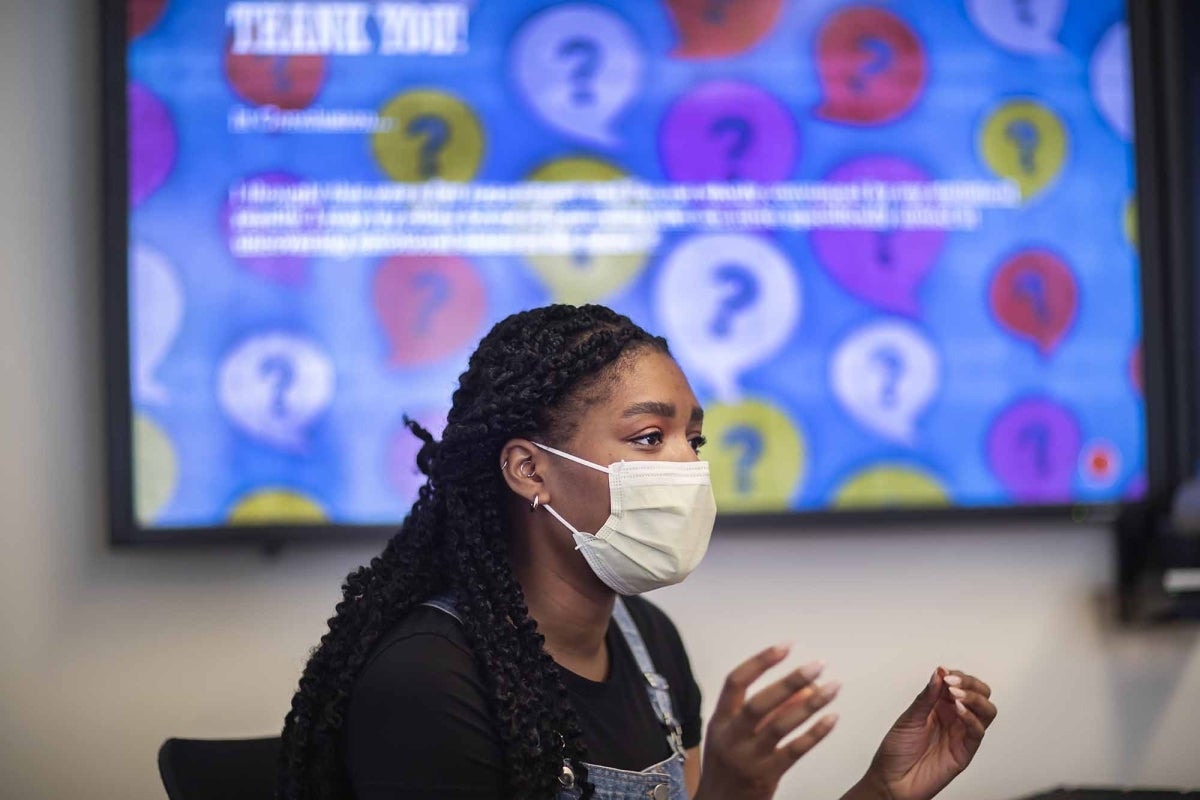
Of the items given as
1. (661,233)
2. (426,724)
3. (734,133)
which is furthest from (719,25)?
(426,724)

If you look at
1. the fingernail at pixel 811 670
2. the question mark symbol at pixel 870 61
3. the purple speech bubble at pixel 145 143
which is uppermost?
the question mark symbol at pixel 870 61

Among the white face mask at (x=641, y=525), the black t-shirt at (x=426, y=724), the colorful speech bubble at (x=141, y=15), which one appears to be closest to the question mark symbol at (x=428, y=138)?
the colorful speech bubble at (x=141, y=15)

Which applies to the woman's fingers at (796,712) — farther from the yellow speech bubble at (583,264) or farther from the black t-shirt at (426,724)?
the yellow speech bubble at (583,264)

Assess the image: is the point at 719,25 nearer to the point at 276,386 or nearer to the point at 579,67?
the point at 579,67

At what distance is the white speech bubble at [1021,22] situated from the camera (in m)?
2.24

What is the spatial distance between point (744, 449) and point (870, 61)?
2.73 ft

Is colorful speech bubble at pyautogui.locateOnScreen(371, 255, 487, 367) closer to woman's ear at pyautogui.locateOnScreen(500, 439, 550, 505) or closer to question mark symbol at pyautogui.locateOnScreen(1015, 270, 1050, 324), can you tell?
woman's ear at pyautogui.locateOnScreen(500, 439, 550, 505)

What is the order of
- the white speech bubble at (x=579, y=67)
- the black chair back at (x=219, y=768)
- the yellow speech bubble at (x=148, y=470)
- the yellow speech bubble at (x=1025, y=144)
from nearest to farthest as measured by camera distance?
the black chair back at (x=219, y=768) → the yellow speech bubble at (x=148, y=470) → the white speech bubble at (x=579, y=67) → the yellow speech bubble at (x=1025, y=144)

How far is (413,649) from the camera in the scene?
50.8 inches

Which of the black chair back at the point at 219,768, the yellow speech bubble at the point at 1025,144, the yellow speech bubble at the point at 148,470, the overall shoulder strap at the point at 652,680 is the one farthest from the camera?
the yellow speech bubble at the point at 1025,144

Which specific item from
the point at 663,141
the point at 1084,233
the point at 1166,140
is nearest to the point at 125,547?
the point at 663,141

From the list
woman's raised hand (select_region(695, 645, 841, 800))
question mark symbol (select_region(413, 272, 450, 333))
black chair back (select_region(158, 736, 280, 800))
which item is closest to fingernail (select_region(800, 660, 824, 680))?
woman's raised hand (select_region(695, 645, 841, 800))

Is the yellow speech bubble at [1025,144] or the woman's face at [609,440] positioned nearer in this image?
the woman's face at [609,440]

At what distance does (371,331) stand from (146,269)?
1.40 feet
